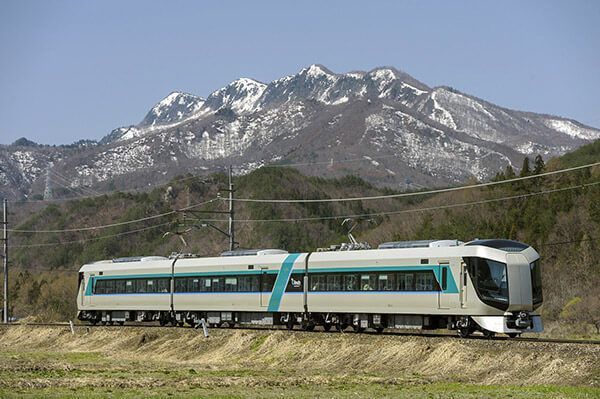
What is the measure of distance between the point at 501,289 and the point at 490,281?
1.66 ft

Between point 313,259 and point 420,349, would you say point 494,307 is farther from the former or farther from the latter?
point 313,259

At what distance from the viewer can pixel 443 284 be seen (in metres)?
41.3

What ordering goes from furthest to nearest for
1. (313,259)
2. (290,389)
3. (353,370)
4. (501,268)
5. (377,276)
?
(313,259) < (377,276) < (501,268) < (353,370) < (290,389)

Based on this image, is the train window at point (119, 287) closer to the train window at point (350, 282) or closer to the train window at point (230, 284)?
the train window at point (230, 284)

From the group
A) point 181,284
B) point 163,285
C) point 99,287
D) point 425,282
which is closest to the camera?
point 425,282

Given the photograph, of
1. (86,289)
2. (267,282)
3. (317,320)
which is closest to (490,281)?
(317,320)

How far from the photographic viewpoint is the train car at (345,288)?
40.0 meters

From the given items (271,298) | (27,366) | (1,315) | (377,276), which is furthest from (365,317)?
(1,315)

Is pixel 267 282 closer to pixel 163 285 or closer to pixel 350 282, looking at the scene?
pixel 350 282

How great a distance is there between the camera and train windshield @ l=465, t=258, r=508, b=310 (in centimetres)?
3962

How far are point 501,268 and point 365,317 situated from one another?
7970 millimetres

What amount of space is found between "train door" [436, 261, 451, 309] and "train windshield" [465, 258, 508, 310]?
126cm

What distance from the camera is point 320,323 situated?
48.4 metres

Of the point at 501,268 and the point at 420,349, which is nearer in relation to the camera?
the point at 420,349
